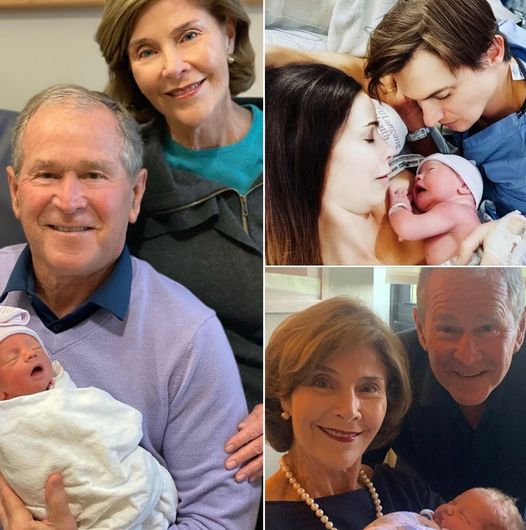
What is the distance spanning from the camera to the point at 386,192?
952 millimetres

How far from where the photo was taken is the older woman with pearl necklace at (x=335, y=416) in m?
0.96

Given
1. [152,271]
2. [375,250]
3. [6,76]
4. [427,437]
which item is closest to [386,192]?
[375,250]

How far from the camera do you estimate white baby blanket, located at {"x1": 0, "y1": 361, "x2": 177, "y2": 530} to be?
3.11 feet

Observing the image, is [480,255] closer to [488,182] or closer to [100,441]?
[488,182]

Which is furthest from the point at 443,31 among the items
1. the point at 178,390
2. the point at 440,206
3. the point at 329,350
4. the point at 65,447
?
the point at 65,447

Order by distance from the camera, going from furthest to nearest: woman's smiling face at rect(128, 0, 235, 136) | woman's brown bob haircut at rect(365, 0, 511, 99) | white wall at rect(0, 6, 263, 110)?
white wall at rect(0, 6, 263, 110), woman's smiling face at rect(128, 0, 235, 136), woman's brown bob haircut at rect(365, 0, 511, 99)

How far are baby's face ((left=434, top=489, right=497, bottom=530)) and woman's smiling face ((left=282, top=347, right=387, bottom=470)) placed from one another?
0.53ft


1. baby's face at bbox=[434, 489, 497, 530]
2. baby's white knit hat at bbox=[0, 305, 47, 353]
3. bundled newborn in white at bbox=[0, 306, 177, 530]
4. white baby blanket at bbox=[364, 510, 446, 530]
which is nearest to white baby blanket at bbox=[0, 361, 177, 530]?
bundled newborn in white at bbox=[0, 306, 177, 530]

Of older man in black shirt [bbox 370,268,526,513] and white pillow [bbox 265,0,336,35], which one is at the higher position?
white pillow [bbox 265,0,336,35]

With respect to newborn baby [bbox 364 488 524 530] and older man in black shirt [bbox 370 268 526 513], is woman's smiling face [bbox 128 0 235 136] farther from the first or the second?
newborn baby [bbox 364 488 524 530]

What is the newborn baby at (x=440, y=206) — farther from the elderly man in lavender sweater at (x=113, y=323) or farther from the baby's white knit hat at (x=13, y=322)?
the baby's white knit hat at (x=13, y=322)

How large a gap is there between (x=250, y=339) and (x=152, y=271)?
278mm

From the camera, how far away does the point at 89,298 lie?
1118mm

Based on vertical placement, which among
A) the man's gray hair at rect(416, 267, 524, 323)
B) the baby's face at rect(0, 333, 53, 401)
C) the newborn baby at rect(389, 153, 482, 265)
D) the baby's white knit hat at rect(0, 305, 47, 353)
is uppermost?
the newborn baby at rect(389, 153, 482, 265)
